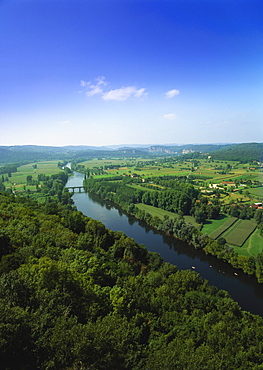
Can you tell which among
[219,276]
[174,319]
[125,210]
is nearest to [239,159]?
[125,210]

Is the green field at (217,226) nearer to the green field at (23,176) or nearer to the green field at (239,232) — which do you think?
the green field at (239,232)

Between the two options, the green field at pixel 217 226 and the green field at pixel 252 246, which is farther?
the green field at pixel 217 226

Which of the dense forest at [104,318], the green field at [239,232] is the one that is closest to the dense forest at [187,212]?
the green field at [239,232]

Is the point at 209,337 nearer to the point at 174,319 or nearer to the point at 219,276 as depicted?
the point at 174,319

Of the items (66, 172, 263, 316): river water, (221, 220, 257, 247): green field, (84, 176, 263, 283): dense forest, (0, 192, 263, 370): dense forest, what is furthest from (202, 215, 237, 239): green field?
(0, 192, 263, 370): dense forest

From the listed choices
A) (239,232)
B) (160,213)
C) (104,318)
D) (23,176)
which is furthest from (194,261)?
(23,176)

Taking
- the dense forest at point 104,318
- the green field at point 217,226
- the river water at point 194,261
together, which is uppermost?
the dense forest at point 104,318

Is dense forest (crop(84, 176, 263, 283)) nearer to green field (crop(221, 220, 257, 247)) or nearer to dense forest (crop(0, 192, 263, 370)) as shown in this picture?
green field (crop(221, 220, 257, 247))
